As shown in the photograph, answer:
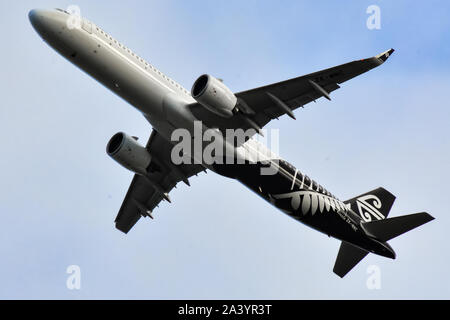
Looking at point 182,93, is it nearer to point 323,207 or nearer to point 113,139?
point 113,139

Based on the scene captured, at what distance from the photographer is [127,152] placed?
3631 centimetres

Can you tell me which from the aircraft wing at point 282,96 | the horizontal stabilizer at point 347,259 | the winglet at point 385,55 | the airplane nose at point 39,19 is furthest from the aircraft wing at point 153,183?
the winglet at point 385,55

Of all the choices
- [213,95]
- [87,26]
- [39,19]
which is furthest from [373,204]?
[39,19]

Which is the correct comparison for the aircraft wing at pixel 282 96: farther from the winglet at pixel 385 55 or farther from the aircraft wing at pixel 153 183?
the aircraft wing at pixel 153 183

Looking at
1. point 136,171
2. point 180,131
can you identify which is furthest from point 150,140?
point 180,131

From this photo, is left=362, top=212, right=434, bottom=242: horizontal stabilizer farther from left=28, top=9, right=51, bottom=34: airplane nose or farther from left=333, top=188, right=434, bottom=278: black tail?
left=28, top=9, right=51, bottom=34: airplane nose

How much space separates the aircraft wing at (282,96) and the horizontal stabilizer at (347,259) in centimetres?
1105

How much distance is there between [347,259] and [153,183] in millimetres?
13014

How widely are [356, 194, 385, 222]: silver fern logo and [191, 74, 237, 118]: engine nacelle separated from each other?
1280cm

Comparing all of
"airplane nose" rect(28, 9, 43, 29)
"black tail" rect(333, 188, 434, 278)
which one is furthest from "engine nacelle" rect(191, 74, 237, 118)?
"black tail" rect(333, 188, 434, 278)

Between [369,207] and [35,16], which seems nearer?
[35,16]

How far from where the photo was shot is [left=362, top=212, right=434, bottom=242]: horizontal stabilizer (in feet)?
117

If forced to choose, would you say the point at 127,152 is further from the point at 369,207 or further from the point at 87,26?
the point at 369,207

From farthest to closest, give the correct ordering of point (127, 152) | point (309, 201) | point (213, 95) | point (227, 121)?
1. point (127, 152)
2. point (309, 201)
3. point (227, 121)
4. point (213, 95)
